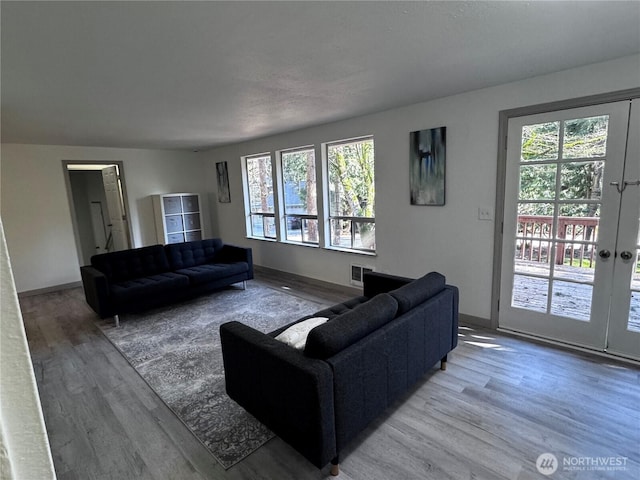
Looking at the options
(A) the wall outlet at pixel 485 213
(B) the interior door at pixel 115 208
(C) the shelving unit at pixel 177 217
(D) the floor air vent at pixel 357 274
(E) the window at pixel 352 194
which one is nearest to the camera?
(A) the wall outlet at pixel 485 213

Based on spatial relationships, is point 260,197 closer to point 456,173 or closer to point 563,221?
point 456,173

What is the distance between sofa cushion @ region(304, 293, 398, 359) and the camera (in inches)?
67.4

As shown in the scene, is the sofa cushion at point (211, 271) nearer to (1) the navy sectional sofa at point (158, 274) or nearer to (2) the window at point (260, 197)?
(1) the navy sectional sofa at point (158, 274)

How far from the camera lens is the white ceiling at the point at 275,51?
66.6 inches

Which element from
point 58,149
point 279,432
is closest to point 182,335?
point 279,432

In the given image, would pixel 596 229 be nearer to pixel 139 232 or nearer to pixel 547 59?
pixel 547 59

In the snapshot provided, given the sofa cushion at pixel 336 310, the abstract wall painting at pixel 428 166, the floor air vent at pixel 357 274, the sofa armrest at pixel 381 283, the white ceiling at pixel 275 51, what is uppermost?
the white ceiling at pixel 275 51

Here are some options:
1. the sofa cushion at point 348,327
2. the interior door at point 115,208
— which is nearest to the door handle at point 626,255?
the sofa cushion at point 348,327

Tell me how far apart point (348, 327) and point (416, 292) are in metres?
0.76

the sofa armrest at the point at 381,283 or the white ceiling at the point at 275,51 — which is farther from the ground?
the white ceiling at the point at 275,51

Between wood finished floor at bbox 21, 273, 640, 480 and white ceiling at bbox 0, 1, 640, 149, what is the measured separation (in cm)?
239

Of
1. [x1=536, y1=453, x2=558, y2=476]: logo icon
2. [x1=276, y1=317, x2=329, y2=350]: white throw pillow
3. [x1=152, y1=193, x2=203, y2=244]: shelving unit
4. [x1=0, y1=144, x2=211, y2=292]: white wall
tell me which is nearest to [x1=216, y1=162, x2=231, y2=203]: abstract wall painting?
[x1=152, y1=193, x2=203, y2=244]: shelving unit

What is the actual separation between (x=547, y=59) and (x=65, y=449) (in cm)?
424

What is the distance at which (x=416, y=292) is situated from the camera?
7.75 ft
